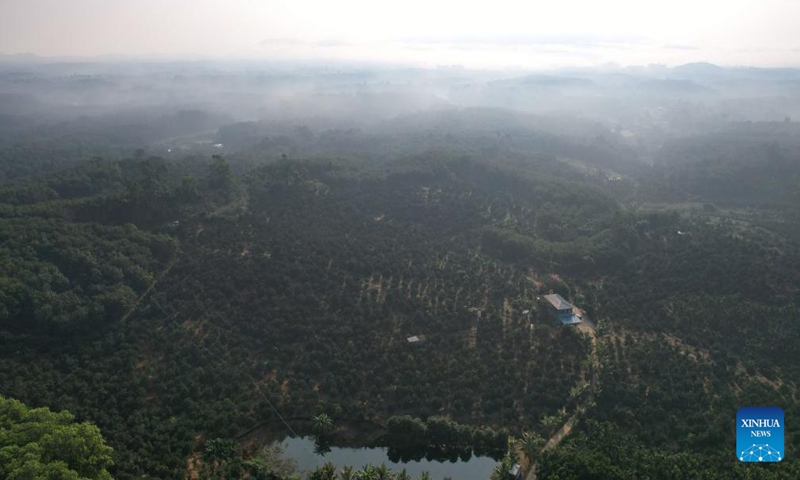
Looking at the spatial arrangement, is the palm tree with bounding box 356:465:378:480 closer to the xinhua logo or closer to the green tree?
the green tree

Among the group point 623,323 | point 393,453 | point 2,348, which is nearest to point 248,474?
point 393,453

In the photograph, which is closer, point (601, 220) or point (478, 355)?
point (478, 355)

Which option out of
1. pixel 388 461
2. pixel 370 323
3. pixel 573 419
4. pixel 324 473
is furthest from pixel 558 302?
pixel 324 473

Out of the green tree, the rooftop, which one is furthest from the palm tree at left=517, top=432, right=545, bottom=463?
the green tree

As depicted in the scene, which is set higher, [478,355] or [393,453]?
[478,355]

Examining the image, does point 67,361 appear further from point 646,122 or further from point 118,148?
point 646,122

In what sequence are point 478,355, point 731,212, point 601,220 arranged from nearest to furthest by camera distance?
1. point 478,355
2. point 601,220
3. point 731,212

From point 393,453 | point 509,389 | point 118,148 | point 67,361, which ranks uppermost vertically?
point 118,148
